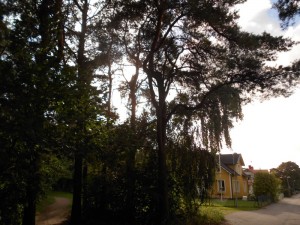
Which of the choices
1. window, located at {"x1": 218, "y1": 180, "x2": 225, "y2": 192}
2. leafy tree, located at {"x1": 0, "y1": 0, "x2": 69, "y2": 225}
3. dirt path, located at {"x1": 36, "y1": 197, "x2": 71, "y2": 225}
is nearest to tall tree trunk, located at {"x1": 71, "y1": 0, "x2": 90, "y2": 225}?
dirt path, located at {"x1": 36, "y1": 197, "x2": 71, "y2": 225}

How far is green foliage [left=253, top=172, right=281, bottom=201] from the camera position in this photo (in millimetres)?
42062

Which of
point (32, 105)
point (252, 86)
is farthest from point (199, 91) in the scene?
point (32, 105)

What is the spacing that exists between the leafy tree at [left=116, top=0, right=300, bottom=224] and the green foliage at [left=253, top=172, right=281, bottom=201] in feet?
93.2

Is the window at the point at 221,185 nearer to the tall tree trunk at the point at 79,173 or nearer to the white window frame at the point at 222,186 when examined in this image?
the white window frame at the point at 222,186

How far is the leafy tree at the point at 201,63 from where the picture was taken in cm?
1334

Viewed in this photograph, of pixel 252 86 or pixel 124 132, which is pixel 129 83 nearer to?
pixel 124 132

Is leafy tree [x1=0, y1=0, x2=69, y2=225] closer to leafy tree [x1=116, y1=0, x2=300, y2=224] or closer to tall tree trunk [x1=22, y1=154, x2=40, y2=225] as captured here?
tall tree trunk [x1=22, y1=154, x2=40, y2=225]

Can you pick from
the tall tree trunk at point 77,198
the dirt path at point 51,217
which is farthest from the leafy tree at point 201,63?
the dirt path at point 51,217

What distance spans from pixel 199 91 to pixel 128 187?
6179 millimetres

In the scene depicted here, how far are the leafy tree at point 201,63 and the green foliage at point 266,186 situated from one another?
93.2ft

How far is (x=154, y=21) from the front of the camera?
14531mm

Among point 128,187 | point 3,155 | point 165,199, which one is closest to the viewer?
point 3,155

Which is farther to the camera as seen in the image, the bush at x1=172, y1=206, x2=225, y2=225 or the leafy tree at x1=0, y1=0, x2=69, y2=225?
the bush at x1=172, y1=206, x2=225, y2=225

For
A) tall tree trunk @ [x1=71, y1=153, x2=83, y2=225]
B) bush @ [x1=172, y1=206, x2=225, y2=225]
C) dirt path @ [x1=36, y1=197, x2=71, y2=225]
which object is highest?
tall tree trunk @ [x1=71, y1=153, x2=83, y2=225]
